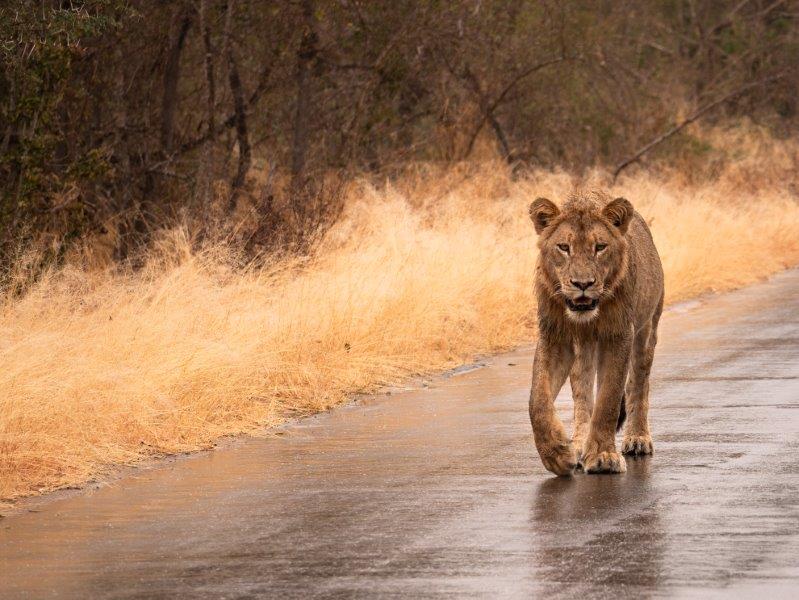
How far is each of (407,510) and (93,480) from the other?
210 centimetres

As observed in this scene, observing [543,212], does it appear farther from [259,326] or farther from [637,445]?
[259,326]

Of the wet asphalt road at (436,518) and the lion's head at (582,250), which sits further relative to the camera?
the lion's head at (582,250)

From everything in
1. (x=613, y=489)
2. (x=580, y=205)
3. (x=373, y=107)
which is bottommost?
(x=613, y=489)

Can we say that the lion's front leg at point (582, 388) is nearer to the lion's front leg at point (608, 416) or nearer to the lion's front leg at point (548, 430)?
the lion's front leg at point (608, 416)

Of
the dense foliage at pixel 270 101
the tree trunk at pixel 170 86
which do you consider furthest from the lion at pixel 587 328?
the tree trunk at pixel 170 86

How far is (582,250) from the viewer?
9648 mm

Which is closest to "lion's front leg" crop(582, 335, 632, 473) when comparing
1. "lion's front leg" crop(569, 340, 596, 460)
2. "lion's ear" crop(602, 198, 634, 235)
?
"lion's front leg" crop(569, 340, 596, 460)

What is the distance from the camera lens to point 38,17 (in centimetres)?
1506

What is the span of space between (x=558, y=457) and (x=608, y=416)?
38cm

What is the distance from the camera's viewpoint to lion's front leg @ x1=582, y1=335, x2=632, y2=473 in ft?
31.1

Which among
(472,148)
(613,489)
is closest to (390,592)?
(613,489)

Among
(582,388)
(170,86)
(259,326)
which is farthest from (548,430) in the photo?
(170,86)

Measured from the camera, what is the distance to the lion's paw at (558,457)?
933 cm

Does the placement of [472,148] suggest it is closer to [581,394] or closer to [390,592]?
[581,394]
